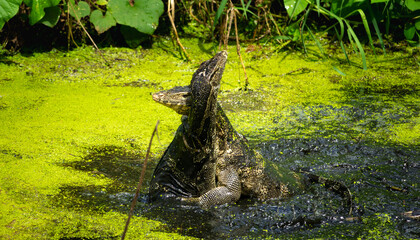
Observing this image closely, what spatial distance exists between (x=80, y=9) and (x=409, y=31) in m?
4.73

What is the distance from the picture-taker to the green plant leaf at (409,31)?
6.47 meters

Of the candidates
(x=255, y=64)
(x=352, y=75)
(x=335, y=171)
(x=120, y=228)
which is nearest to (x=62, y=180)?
(x=120, y=228)

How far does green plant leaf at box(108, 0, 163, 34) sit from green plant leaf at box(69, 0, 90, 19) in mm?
316

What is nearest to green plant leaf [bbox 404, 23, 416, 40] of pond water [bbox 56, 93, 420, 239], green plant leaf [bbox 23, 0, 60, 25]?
pond water [bbox 56, 93, 420, 239]

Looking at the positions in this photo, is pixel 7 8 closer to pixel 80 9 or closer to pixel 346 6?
pixel 80 9

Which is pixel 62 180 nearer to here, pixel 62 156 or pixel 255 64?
pixel 62 156

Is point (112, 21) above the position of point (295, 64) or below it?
above

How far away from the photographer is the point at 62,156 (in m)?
4.01

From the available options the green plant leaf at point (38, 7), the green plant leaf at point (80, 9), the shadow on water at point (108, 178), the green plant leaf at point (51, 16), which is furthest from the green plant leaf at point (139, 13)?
the shadow on water at point (108, 178)

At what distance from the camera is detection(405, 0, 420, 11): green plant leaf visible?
622 cm

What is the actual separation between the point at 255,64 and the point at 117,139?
8.58 feet

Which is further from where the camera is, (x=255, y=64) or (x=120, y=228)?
(x=255, y=64)

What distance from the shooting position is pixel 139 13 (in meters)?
6.32

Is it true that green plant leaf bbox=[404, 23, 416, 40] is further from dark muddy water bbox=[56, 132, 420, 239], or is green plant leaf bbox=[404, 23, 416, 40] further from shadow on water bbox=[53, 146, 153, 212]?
shadow on water bbox=[53, 146, 153, 212]
